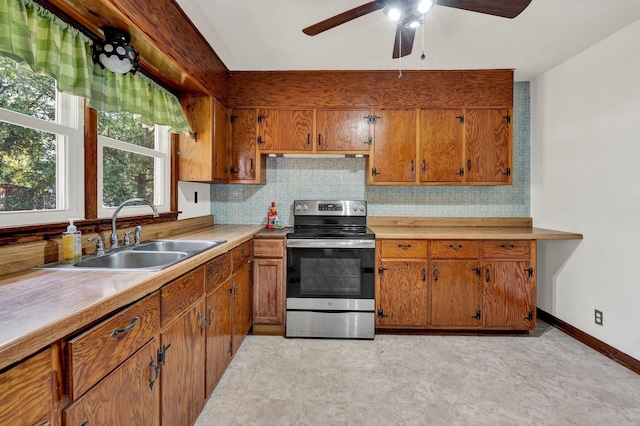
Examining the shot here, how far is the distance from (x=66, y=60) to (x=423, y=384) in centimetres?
269

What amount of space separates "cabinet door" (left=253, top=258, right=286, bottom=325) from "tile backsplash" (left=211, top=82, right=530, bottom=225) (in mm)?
753

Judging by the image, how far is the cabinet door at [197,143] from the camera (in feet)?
9.04

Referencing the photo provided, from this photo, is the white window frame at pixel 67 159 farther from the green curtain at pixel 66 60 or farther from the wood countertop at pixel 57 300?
the wood countertop at pixel 57 300

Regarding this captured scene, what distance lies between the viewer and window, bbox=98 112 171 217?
200 cm

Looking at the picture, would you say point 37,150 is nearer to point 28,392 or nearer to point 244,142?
point 28,392

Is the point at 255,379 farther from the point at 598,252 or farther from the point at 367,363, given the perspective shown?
the point at 598,252

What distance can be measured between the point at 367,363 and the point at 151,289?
1720 mm

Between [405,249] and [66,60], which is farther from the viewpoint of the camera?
[405,249]

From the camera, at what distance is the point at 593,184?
2.59m

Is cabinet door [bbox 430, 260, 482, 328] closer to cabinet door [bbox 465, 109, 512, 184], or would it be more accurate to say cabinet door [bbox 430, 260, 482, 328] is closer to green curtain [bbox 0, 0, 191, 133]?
cabinet door [bbox 465, 109, 512, 184]

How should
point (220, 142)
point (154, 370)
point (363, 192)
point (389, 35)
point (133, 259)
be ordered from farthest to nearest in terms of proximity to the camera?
point (363, 192), point (220, 142), point (389, 35), point (133, 259), point (154, 370)

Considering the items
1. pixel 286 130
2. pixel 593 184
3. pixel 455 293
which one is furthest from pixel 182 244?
pixel 593 184

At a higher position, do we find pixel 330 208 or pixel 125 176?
pixel 125 176

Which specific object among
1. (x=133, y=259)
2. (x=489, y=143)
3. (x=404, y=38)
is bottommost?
(x=133, y=259)
